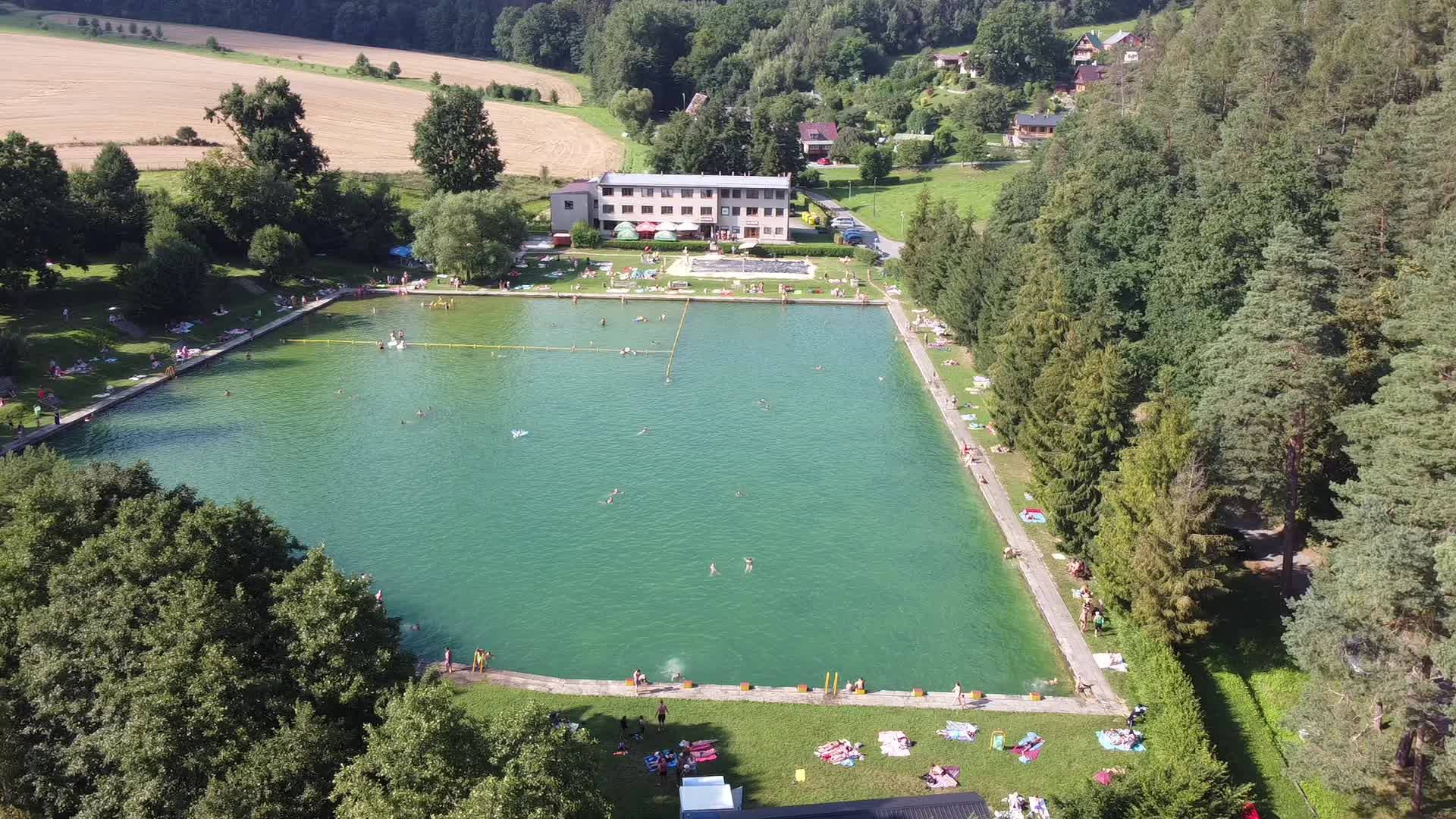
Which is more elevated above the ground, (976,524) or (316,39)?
(316,39)

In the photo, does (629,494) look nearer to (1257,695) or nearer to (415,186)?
(1257,695)

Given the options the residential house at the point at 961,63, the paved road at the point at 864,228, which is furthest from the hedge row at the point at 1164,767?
the residential house at the point at 961,63

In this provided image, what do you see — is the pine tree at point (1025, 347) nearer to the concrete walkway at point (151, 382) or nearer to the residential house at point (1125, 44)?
the concrete walkway at point (151, 382)

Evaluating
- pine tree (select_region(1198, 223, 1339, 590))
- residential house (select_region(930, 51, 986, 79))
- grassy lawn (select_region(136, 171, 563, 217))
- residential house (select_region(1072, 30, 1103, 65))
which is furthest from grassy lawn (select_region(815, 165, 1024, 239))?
residential house (select_region(1072, 30, 1103, 65))

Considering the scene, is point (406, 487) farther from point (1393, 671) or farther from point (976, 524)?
point (1393, 671)

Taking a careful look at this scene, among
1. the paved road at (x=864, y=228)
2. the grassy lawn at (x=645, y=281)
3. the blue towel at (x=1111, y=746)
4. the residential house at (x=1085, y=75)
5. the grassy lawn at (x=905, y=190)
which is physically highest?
the residential house at (x=1085, y=75)

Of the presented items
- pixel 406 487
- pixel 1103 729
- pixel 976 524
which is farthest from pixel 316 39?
pixel 1103 729

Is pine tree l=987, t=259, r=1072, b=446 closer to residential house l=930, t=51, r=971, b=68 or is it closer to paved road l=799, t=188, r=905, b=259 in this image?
paved road l=799, t=188, r=905, b=259
